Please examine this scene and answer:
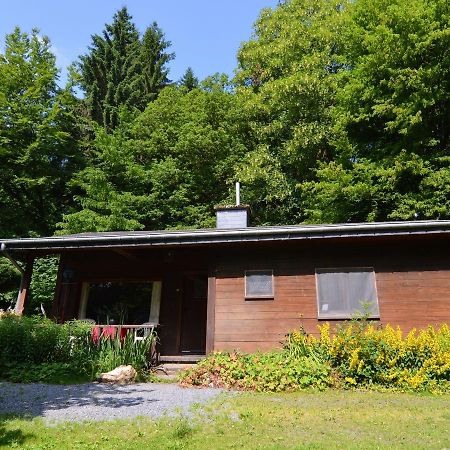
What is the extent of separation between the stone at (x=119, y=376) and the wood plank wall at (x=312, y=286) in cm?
198

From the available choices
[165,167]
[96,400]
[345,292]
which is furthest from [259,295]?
[165,167]

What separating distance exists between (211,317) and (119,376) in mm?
2369

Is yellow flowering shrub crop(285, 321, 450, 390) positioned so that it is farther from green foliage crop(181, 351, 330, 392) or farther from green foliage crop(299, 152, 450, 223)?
green foliage crop(299, 152, 450, 223)

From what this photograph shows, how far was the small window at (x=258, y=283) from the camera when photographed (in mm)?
9484

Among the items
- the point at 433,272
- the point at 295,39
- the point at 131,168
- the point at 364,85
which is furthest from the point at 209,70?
the point at 433,272

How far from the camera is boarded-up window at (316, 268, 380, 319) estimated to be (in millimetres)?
9023

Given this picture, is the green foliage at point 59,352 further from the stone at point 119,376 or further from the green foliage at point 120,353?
the stone at point 119,376

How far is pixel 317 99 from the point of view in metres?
20.6

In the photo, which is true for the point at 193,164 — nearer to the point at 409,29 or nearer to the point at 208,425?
the point at 409,29

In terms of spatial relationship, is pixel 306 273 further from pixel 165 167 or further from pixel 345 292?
pixel 165 167

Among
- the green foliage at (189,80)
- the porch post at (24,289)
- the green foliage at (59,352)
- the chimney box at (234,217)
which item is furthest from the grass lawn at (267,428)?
the green foliage at (189,80)

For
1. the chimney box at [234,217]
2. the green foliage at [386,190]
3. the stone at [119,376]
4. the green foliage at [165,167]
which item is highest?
the green foliage at [165,167]

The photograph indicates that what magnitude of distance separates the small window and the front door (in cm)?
267

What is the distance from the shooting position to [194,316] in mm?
→ 11875
